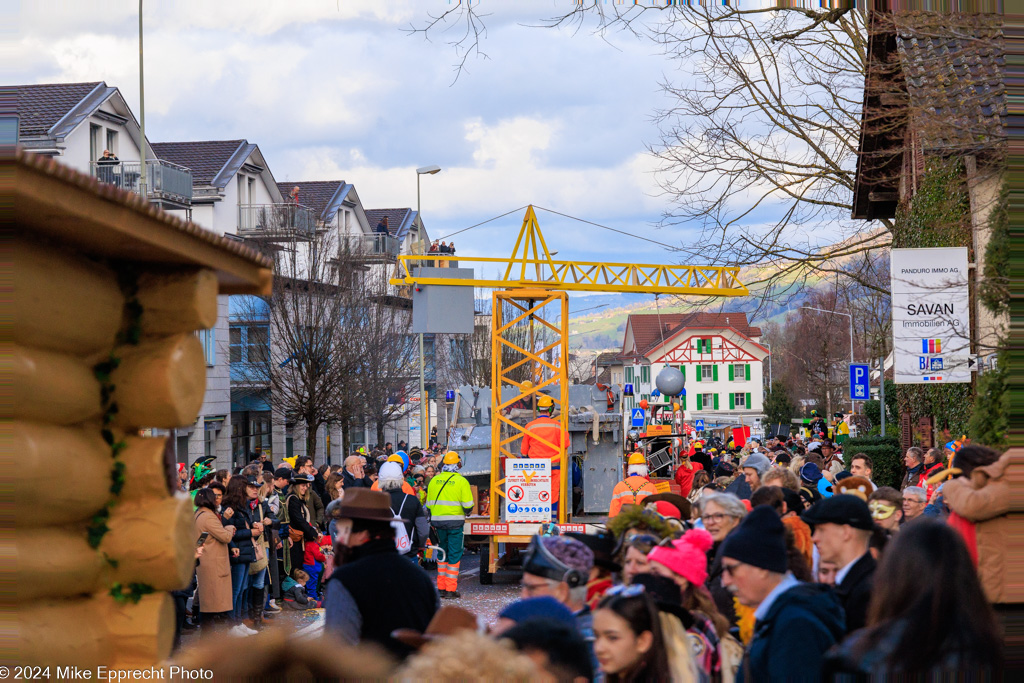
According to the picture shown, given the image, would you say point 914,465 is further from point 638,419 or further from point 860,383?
point 638,419

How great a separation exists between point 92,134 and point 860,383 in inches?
915

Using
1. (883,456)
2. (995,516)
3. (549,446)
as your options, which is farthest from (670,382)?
(995,516)

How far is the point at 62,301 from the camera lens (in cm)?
358

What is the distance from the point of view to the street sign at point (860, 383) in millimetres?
24141

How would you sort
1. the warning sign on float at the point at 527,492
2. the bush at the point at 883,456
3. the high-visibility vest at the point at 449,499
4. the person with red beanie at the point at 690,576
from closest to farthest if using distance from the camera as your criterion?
the person with red beanie at the point at 690,576
the high-visibility vest at the point at 449,499
the warning sign on float at the point at 527,492
the bush at the point at 883,456

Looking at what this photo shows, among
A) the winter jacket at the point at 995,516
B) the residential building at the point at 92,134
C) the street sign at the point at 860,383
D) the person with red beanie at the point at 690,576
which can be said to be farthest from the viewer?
the residential building at the point at 92,134

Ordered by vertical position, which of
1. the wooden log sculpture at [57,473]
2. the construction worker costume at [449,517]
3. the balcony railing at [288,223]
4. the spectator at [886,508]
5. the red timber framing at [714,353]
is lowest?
the construction worker costume at [449,517]

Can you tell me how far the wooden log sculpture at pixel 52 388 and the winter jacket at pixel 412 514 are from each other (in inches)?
405

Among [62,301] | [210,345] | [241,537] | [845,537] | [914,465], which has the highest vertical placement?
[210,345]

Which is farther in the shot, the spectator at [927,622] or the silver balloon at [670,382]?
the silver balloon at [670,382]

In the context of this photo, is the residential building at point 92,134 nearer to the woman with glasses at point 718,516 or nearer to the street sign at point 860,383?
the street sign at point 860,383

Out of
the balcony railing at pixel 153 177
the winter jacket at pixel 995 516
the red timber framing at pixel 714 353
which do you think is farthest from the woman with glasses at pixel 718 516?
the red timber framing at pixel 714 353

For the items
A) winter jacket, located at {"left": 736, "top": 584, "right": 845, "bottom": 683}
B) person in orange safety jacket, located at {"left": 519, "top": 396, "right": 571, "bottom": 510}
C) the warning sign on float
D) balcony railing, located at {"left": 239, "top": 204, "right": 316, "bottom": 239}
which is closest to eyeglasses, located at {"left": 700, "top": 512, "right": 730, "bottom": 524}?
winter jacket, located at {"left": 736, "top": 584, "right": 845, "bottom": 683}

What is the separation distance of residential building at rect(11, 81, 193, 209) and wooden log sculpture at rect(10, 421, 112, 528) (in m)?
26.8
